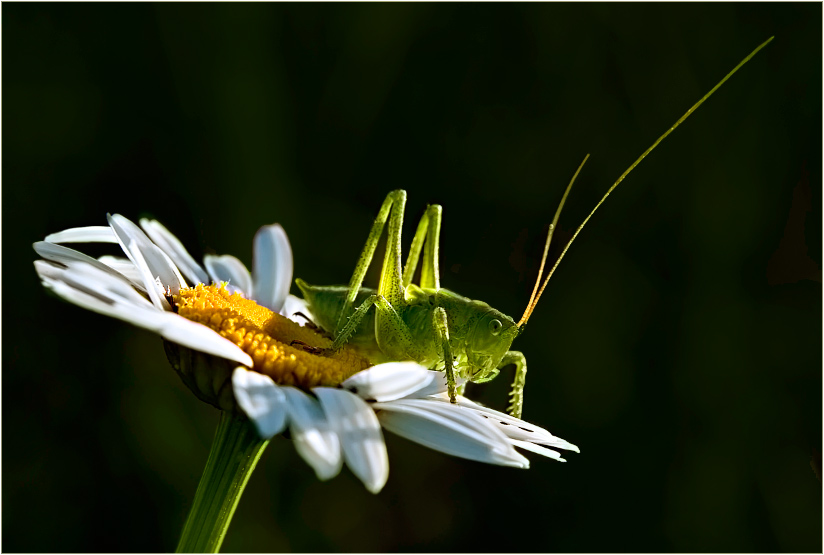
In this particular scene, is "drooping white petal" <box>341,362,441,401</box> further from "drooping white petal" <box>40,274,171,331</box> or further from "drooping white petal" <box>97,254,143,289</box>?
"drooping white petal" <box>97,254,143,289</box>

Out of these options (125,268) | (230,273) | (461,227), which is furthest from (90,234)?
(461,227)

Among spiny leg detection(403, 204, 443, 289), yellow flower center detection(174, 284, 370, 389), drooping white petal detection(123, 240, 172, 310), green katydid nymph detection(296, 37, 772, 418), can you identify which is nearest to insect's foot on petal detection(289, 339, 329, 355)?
yellow flower center detection(174, 284, 370, 389)

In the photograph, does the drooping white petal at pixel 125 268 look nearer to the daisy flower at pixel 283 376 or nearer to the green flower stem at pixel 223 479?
the daisy flower at pixel 283 376

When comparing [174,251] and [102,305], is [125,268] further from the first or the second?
[102,305]

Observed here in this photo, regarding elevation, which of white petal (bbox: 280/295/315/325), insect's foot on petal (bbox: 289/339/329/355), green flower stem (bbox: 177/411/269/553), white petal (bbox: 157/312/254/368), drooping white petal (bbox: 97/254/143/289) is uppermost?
white petal (bbox: 157/312/254/368)

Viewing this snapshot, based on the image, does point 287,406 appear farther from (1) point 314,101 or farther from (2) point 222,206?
(1) point 314,101

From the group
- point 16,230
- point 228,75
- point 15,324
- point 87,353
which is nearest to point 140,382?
point 87,353
